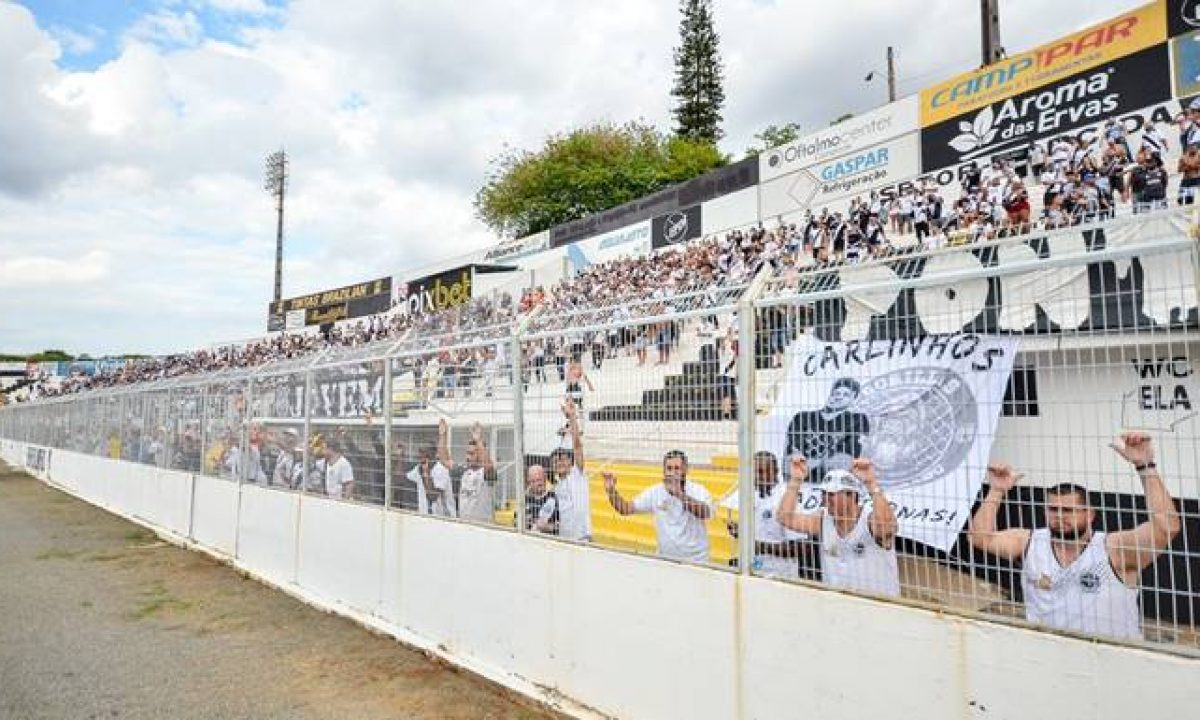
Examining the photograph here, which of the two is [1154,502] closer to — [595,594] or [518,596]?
[595,594]

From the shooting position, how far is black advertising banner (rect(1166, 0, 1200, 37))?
1321cm

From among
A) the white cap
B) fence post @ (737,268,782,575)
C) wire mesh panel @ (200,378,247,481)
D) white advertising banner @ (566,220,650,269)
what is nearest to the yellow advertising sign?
white advertising banner @ (566,220,650,269)

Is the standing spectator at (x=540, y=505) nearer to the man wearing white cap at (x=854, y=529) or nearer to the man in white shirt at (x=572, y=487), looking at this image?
the man in white shirt at (x=572, y=487)

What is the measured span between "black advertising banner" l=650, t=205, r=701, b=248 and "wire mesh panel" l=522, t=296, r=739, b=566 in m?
19.5

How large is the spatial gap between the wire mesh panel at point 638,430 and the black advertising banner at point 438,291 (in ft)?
86.9

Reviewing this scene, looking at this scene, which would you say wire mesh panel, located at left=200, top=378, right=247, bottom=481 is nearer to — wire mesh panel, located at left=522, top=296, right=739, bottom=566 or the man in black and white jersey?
wire mesh panel, located at left=522, top=296, right=739, bottom=566

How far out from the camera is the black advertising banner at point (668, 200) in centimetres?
2272

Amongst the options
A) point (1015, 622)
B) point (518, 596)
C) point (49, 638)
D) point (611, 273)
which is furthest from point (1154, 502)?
point (611, 273)

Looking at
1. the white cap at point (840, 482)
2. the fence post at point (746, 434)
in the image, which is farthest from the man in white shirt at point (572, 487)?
the white cap at point (840, 482)

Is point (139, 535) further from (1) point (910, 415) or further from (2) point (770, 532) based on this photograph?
(1) point (910, 415)

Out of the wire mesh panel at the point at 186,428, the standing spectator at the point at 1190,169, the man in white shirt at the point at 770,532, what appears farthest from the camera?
the wire mesh panel at the point at 186,428

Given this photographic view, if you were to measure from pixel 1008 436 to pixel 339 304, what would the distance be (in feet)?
142

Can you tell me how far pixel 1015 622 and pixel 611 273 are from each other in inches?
866

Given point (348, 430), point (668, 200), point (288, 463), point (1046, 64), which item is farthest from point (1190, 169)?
point (668, 200)
